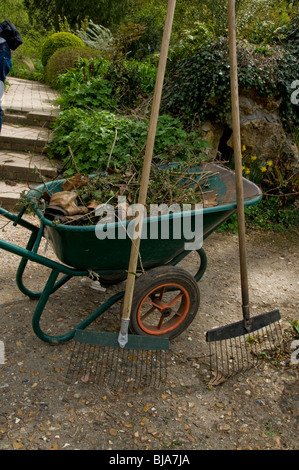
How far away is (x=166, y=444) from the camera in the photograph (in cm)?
200

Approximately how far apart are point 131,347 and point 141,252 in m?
0.54

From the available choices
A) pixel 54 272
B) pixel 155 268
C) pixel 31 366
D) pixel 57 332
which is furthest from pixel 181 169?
pixel 31 366

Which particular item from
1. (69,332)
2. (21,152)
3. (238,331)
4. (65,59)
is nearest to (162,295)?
(238,331)

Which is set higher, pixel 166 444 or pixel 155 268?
pixel 155 268

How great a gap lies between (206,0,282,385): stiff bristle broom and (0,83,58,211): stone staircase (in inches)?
88.5

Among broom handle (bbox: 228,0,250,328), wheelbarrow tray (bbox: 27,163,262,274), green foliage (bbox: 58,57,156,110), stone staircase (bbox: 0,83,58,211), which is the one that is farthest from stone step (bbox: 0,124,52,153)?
broom handle (bbox: 228,0,250,328)

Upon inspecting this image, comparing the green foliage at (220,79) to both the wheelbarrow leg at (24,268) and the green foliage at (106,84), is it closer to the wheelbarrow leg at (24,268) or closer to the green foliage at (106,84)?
the green foliage at (106,84)

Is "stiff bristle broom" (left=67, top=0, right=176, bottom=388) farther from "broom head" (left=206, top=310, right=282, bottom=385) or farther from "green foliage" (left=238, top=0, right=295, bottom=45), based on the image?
"green foliage" (left=238, top=0, right=295, bottom=45)

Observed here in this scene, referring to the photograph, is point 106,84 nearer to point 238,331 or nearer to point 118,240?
point 118,240

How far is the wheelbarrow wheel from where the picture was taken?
2.35 metres

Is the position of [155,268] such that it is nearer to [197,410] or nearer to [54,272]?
[54,272]

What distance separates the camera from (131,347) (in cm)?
220

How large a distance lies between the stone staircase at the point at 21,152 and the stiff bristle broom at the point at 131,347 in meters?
2.12
